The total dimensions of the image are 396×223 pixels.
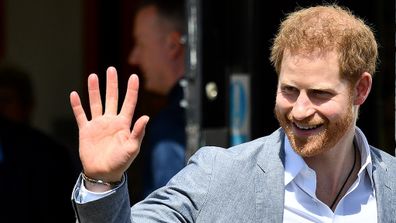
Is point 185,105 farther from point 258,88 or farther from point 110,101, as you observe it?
point 110,101

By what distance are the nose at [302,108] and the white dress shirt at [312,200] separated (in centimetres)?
14

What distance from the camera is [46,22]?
252 inches

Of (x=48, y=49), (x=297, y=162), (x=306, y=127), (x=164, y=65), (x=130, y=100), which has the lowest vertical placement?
(x=48, y=49)

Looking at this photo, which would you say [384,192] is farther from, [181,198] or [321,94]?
[181,198]

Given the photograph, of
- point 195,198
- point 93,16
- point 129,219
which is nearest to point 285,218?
point 195,198

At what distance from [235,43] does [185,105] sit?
408 millimetres

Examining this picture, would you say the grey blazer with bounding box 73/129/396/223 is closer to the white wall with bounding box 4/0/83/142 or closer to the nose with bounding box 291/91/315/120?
the nose with bounding box 291/91/315/120

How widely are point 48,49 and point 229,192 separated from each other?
3885mm

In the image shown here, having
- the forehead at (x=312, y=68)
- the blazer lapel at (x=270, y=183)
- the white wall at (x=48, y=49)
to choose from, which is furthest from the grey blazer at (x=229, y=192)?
the white wall at (x=48, y=49)

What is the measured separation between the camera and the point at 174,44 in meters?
4.53

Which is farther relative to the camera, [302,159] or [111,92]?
[302,159]

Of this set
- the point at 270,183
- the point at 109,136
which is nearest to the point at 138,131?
the point at 109,136

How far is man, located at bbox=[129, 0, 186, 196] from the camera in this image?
440cm

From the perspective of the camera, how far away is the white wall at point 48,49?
635 centimetres
